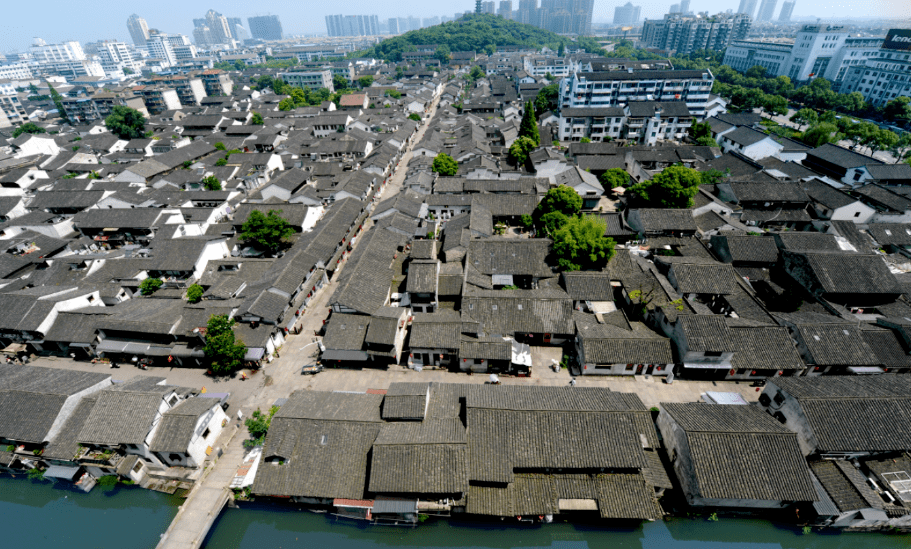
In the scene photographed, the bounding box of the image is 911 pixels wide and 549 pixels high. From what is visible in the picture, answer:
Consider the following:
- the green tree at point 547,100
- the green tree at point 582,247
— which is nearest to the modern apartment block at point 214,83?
the green tree at point 547,100

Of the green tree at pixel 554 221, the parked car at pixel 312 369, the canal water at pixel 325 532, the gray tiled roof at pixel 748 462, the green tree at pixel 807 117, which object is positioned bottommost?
the canal water at pixel 325 532

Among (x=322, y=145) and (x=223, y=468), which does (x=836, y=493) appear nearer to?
(x=223, y=468)

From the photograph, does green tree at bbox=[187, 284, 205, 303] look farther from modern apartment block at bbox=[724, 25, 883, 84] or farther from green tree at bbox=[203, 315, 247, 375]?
modern apartment block at bbox=[724, 25, 883, 84]

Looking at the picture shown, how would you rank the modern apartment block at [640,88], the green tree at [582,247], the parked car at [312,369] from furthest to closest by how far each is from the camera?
the modern apartment block at [640,88], the green tree at [582,247], the parked car at [312,369]

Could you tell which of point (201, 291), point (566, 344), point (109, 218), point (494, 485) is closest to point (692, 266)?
point (566, 344)

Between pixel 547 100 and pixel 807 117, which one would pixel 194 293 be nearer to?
pixel 547 100

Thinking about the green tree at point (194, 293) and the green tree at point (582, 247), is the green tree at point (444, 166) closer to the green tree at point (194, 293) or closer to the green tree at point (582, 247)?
the green tree at point (582, 247)
